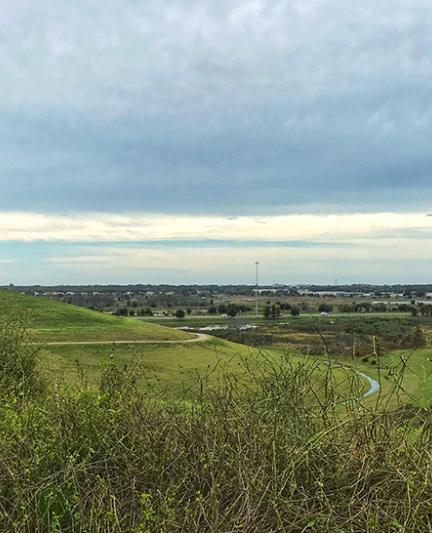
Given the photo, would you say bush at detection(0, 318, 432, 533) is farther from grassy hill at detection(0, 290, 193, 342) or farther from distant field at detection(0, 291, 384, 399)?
grassy hill at detection(0, 290, 193, 342)

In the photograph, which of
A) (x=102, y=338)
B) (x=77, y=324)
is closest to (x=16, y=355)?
(x=102, y=338)

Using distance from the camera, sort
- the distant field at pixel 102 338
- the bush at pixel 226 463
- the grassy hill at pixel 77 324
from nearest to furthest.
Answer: the bush at pixel 226 463 → the distant field at pixel 102 338 → the grassy hill at pixel 77 324

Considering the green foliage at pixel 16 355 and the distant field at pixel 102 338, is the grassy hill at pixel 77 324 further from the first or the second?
the green foliage at pixel 16 355

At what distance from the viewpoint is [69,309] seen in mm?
37094

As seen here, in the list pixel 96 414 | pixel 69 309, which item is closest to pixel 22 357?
pixel 96 414

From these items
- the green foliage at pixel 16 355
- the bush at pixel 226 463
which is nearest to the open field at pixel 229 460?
the bush at pixel 226 463

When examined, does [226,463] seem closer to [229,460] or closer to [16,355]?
[229,460]

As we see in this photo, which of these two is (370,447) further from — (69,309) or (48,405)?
(69,309)

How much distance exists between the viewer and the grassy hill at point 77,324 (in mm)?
30481

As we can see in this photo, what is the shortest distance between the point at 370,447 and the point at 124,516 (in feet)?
6.60

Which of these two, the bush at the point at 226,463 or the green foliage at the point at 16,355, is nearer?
the bush at the point at 226,463

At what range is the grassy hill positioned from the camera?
30.5 m

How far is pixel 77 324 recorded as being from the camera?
33594mm

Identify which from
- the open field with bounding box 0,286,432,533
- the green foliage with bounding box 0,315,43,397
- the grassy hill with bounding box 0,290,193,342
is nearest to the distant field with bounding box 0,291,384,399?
the grassy hill with bounding box 0,290,193,342
